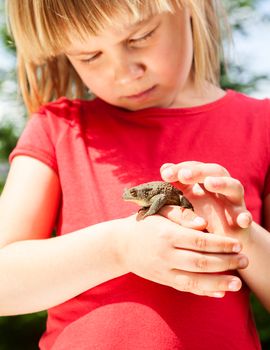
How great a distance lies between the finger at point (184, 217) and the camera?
1510mm

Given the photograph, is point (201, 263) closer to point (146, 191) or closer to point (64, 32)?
point (146, 191)

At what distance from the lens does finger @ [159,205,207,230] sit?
4.95ft

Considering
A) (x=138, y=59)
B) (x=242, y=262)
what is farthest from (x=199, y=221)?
(x=138, y=59)

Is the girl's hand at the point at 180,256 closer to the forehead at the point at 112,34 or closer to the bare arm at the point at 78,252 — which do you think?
the bare arm at the point at 78,252

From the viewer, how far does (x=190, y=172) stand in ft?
4.93

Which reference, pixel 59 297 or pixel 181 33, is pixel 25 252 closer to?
pixel 59 297

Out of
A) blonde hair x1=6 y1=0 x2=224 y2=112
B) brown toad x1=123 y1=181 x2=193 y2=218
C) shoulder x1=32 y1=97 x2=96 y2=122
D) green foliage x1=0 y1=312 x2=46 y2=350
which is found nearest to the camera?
brown toad x1=123 y1=181 x2=193 y2=218

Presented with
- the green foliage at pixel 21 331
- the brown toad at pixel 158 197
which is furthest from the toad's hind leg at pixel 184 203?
the green foliage at pixel 21 331

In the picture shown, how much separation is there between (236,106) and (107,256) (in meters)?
0.79

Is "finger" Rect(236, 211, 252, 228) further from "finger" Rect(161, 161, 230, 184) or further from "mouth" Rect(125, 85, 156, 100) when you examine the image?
"mouth" Rect(125, 85, 156, 100)

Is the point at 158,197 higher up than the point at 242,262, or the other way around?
the point at 158,197

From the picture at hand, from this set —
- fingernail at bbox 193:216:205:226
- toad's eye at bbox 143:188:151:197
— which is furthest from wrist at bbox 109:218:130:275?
fingernail at bbox 193:216:205:226

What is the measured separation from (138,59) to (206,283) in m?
0.76

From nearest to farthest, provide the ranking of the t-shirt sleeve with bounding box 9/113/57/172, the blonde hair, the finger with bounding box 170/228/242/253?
1. the finger with bounding box 170/228/242/253
2. the blonde hair
3. the t-shirt sleeve with bounding box 9/113/57/172
